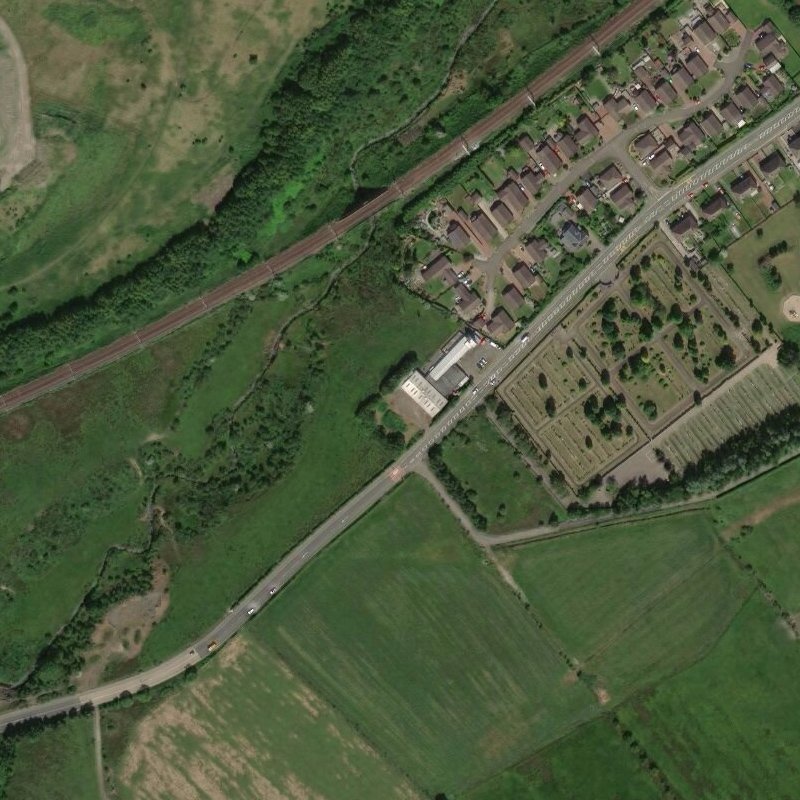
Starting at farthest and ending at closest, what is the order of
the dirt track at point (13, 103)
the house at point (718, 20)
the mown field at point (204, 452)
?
the house at point (718, 20)
the mown field at point (204, 452)
the dirt track at point (13, 103)

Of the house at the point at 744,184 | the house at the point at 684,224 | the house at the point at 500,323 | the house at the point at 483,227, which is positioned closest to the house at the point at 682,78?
the house at the point at 744,184

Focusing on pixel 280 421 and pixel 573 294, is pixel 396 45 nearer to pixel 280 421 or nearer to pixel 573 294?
pixel 573 294

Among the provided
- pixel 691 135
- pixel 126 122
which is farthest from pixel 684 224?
pixel 126 122

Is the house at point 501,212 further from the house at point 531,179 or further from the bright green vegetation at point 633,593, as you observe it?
the bright green vegetation at point 633,593

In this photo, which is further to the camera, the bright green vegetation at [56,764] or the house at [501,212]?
the house at [501,212]

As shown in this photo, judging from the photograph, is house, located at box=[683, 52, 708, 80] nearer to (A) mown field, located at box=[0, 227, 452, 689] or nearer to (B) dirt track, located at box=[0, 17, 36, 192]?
(A) mown field, located at box=[0, 227, 452, 689]

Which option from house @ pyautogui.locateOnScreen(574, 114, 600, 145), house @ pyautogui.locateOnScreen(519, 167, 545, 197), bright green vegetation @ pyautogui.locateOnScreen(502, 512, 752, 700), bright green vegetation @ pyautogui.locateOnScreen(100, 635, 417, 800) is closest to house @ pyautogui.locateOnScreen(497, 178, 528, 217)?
house @ pyautogui.locateOnScreen(519, 167, 545, 197)
